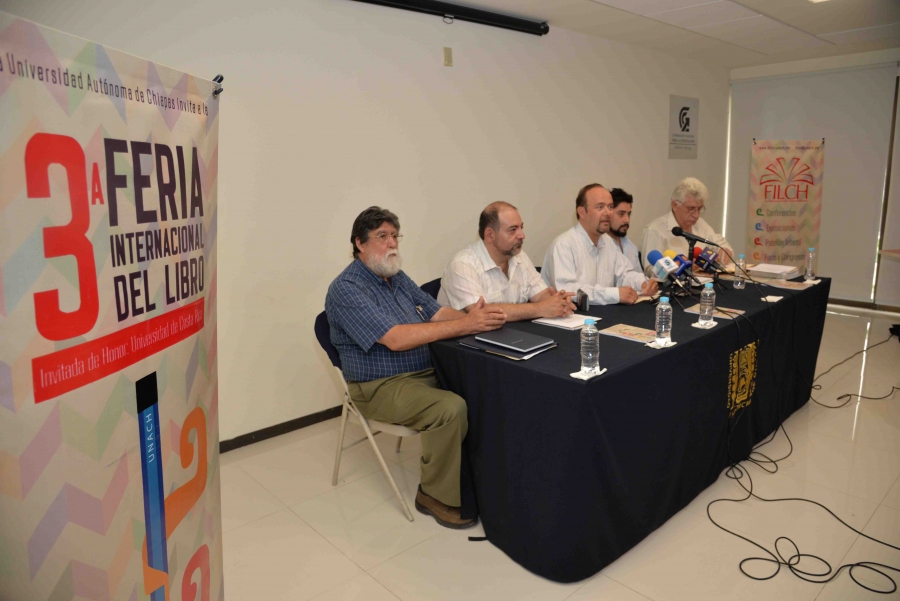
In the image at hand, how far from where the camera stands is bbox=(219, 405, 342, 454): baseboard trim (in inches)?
133

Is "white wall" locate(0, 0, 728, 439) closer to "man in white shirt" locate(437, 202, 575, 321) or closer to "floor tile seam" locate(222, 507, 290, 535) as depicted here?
"floor tile seam" locate(222, 507, 290, 535)

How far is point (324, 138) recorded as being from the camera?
139 inches

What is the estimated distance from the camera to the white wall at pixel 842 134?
6297 millimetres

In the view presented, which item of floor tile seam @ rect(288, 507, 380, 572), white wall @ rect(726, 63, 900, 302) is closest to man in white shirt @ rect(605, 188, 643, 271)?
floor tile seam @ rect(288, 507, 380, 572)

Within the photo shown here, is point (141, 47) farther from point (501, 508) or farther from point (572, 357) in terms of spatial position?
point (501, 508)

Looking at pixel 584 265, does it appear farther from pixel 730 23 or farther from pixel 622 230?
pixel 730 23

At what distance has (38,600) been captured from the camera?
893 millimetres

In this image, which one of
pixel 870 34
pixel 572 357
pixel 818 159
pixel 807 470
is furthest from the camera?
pixel 818 159

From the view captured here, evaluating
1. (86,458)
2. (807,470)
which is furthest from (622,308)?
(86,458)

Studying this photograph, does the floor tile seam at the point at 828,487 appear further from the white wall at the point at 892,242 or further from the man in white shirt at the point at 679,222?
the white wall at the point at 892,242

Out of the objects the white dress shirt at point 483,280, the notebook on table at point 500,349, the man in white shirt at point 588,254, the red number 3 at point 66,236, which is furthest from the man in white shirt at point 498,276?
the red number 3 at point 66,236

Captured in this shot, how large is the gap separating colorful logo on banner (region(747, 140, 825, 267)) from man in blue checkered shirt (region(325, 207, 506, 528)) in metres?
5.53

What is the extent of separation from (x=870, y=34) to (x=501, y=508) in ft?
18.7

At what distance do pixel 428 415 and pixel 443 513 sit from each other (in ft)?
1.57
